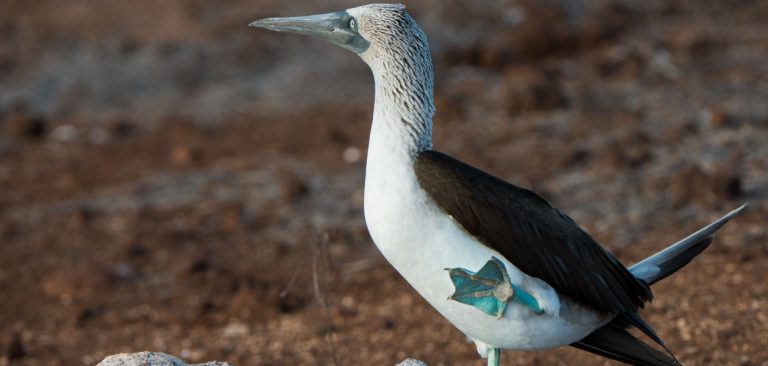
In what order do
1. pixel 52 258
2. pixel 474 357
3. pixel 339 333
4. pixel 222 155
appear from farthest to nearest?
pixel 222 155 < pixel 52 258 < pixel 339 333 < pixel 474 357

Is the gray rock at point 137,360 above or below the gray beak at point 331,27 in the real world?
below

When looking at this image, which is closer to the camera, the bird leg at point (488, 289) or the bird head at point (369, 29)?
the bird leg at point (488, 289)

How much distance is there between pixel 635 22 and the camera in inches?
431

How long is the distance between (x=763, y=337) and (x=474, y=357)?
1.29 m

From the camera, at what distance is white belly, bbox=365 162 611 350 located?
3648mm

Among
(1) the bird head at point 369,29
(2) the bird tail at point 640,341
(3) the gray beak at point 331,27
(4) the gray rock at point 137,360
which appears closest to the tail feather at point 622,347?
(2) the bird tail at point 640,341

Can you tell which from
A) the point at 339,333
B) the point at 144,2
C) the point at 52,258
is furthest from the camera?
the point at 144,2

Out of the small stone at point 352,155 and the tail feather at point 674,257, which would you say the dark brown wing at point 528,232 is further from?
the small stone at point 352,155

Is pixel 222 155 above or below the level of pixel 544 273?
below

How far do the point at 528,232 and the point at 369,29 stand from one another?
2.78ft

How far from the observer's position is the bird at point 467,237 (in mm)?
3668

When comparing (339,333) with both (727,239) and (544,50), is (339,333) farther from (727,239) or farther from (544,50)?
(544,50)

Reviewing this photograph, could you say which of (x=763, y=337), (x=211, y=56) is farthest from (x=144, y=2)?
(x=763, y=337)

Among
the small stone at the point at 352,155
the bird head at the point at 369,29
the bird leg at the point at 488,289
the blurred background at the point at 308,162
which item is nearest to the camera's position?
the bird leg at the point at 488,289
